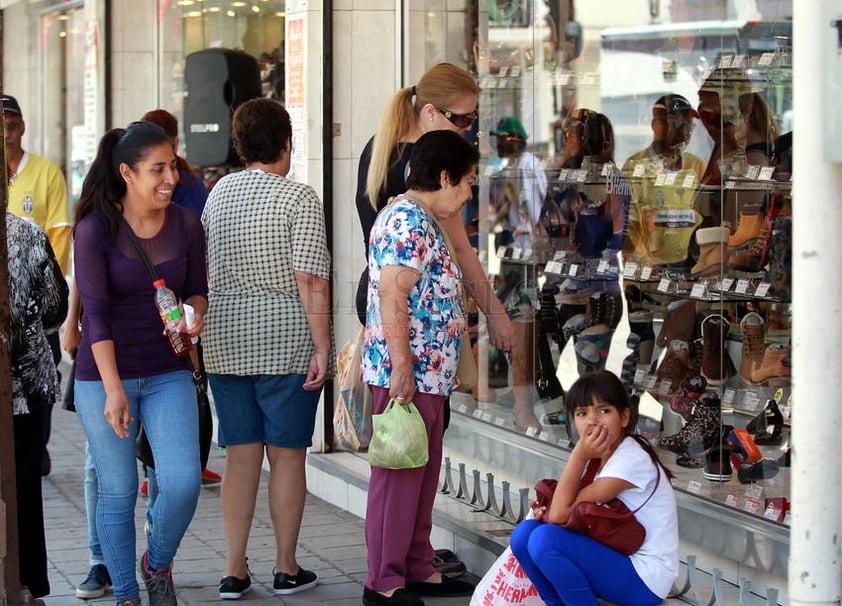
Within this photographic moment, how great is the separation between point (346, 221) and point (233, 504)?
6.90ft

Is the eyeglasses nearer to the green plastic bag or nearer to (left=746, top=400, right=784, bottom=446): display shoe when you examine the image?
the green plastic bag

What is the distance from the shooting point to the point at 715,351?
5562 millimetres

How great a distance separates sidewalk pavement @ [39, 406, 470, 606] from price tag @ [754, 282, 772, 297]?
161 centimetres

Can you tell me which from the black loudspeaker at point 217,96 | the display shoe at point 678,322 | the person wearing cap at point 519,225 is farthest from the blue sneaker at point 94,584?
the black loudspeaker at point 217,96

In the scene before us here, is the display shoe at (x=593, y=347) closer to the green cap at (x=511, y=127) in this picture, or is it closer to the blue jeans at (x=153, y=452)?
the green cap at (x=511, y=127)

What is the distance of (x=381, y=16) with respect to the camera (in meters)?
6.83

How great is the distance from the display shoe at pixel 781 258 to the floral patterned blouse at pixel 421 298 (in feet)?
4.14

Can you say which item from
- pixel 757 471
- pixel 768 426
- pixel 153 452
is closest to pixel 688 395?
pixel 768 426

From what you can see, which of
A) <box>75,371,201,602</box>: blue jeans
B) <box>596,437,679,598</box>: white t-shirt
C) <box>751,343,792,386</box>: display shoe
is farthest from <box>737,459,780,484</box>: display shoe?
<box>75,371,201,602</box>: blue jeans

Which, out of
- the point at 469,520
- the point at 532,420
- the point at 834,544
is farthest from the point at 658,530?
the point at 532,420

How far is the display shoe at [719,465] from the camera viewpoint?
518 cm

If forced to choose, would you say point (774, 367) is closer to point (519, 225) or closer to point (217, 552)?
point (519, 225)

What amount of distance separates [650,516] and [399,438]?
907 millimetres

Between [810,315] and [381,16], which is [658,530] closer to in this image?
[810,315]
